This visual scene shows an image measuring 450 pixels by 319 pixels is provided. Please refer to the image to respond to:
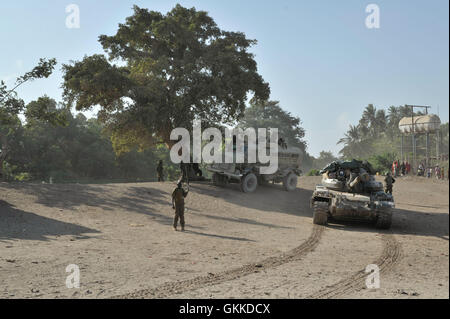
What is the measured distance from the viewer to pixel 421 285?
6539mm

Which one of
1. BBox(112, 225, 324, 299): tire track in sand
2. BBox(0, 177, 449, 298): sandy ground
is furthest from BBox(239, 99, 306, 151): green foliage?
BBox(112, 225, 324, 299): tire track in sand

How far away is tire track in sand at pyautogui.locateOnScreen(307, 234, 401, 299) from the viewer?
622 centimetres

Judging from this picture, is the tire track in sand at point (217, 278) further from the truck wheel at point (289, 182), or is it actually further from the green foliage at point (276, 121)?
the green foliage at point (276, 121)

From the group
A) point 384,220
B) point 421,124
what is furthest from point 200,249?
point 421,124

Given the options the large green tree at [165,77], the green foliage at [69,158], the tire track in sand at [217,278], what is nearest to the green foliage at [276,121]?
the green foliage at [69,158]

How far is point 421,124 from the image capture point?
38.1m

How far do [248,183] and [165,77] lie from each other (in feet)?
26.9

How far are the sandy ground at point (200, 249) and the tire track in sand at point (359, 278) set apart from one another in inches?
0.8

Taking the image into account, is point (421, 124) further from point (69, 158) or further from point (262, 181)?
point (69, 158)

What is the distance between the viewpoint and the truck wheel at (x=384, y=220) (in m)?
13.6

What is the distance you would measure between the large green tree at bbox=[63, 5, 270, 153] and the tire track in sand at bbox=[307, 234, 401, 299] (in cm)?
1503

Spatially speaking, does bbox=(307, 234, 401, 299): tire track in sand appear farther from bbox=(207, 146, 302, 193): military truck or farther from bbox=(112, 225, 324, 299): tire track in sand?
bbox=(207, 146, 302, 193): military truck

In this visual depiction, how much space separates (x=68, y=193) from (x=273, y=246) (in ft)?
37.4
